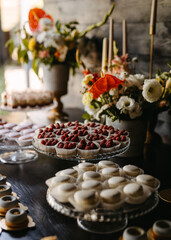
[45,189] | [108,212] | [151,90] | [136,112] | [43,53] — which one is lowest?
[45,189]

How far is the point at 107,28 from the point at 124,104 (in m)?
1.09

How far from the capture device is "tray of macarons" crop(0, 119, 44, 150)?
151 cm

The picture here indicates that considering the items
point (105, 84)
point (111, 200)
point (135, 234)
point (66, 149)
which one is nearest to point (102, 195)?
point (111, 200)

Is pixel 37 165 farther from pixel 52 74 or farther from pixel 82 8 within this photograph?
pixel 82 8

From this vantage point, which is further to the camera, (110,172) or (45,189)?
(45,189)

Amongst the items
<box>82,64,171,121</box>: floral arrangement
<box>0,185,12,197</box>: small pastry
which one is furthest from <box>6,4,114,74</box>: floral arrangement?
<box>0,185,12,197</box>: small pastry

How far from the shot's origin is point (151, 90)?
1.44 metres

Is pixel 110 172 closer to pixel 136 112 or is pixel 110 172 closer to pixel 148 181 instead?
pixel 148 181

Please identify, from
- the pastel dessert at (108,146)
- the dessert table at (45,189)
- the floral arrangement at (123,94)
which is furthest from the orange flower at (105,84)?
the dessert table at (45,189)

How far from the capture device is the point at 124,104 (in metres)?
1.48

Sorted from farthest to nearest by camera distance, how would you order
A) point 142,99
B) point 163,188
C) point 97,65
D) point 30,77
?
point 30,77, point 97,65, point 142,99, point 163,188

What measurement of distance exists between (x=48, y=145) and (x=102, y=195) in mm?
479

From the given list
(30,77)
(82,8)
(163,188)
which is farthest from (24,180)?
(30,77)

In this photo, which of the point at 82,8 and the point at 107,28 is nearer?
the point at 107,28
